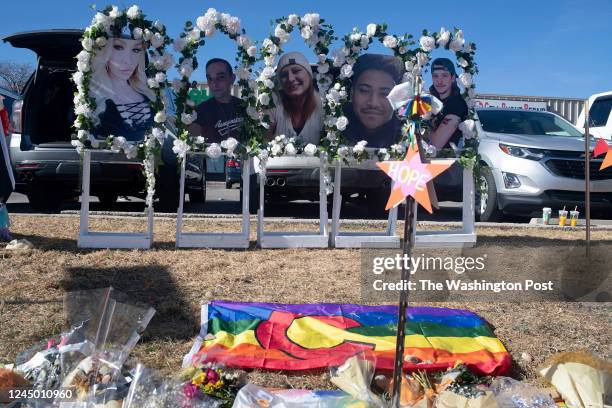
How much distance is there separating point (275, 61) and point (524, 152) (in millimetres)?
3915

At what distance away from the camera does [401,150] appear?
598cm

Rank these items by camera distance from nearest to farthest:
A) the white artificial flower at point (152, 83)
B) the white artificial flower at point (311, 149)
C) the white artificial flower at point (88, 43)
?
the white artificial flower at point (88, 43) < the white artificial flower at point (152, 83) < the white artificial flower at point (311, 149)

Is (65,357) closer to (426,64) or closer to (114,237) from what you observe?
(114,237)

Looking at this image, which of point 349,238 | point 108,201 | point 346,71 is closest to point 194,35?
point 346,71

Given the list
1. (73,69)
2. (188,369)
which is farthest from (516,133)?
(188,369)

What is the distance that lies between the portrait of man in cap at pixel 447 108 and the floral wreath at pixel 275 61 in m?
1.13

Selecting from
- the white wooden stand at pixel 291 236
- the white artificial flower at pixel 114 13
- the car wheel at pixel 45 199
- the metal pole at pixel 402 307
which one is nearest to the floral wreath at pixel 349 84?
the white wooden stand at pixel 291 236

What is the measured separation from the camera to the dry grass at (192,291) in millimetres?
3160

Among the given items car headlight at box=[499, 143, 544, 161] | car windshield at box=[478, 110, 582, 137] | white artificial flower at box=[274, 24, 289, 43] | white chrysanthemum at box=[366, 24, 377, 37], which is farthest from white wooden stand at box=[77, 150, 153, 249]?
car windshield at box=[478, 110, 582, 137]

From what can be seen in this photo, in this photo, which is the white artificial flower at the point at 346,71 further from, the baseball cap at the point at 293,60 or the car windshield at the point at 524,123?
the car windshield at the point at 524,123

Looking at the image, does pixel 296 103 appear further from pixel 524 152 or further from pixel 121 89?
pixel 524 152

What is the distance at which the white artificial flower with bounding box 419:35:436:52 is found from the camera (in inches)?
234

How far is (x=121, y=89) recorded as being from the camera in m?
5.60

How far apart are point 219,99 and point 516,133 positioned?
477 centimetres
